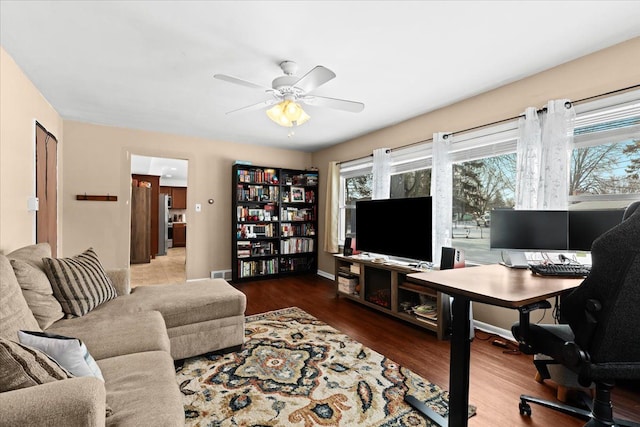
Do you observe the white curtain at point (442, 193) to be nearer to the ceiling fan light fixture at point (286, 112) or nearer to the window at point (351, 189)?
the window at point (351, 189)

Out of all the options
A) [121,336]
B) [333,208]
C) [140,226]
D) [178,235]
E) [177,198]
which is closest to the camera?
[121,336]

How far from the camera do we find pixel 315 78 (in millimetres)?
2102

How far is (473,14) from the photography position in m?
1.81

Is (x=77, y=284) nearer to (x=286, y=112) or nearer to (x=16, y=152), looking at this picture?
(x=16, y=152)

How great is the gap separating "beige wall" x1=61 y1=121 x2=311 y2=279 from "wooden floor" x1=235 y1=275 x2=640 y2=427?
4.75 ft

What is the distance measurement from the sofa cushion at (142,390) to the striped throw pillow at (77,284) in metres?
0.82

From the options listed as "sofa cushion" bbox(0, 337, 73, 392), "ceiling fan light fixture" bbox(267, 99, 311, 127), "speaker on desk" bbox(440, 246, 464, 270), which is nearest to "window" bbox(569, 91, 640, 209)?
"speaker on desk" bbox(440, 246, 464, 270)

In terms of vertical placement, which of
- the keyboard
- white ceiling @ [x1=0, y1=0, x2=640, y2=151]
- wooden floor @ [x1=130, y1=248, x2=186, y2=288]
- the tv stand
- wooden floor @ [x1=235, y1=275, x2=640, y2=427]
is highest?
white ceiling @ [x1=0, y1=0, x2=640, y2=151]

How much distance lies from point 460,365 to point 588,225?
139 centimetres

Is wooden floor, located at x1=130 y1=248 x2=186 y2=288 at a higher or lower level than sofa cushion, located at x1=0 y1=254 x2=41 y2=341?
lower

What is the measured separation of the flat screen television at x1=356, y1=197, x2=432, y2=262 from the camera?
300 centimetres

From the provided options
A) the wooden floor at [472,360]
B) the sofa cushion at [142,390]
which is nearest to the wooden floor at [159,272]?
the wooden floor at [472,360]

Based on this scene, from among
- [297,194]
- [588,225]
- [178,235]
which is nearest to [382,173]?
[297,194]

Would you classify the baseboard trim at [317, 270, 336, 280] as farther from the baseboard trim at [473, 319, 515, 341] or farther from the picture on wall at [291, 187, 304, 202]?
the baseboard trim at [473, 319, 515, 341]
